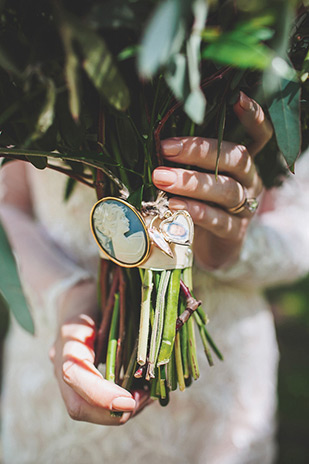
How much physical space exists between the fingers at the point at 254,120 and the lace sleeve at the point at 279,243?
0.41 meters

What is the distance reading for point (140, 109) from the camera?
1.75ft

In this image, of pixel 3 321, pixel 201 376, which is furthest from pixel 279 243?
pixel 3 321

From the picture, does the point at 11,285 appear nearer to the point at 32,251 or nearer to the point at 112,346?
the point at 112,346

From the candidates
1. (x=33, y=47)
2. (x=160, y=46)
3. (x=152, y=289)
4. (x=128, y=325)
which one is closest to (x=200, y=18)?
(x=160, y=46)

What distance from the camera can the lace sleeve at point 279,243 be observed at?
1.01 metres

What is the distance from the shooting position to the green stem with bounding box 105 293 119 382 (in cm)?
62

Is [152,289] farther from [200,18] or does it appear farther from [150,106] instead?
[200,18]

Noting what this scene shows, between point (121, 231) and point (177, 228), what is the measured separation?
0.07 m

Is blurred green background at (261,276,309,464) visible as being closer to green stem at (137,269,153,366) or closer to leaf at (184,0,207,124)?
green stem at (137,269,153,366)

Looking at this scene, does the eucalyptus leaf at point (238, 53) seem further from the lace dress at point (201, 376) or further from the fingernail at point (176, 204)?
the lace dress at point (201, 376)

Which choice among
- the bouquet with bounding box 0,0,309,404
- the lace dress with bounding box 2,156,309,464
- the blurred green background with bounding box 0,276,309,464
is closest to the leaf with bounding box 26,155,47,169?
the bouquet with bounding box 0,0,309,404

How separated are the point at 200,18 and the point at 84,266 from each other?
86 cm

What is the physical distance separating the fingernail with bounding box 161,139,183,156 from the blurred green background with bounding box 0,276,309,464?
1704mm

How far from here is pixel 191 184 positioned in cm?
57
